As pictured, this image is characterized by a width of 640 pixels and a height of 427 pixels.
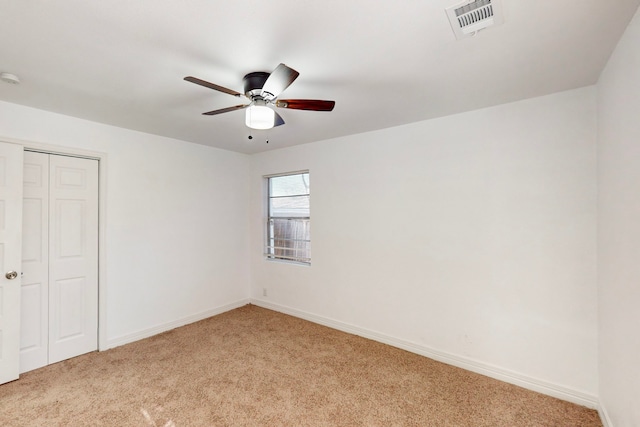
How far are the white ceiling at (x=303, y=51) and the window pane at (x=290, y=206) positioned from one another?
1798 mm

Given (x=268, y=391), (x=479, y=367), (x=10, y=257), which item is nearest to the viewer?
(x=268, y=391)

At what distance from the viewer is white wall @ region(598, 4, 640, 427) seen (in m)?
1.50

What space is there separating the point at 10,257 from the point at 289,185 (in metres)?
3.07

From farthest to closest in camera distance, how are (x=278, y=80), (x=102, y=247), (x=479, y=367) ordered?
(x=102, y=247), (x=479, y=367), (x=278, y=80)

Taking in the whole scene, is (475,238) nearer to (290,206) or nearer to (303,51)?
(303,51)

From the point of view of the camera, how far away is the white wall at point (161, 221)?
310 cm

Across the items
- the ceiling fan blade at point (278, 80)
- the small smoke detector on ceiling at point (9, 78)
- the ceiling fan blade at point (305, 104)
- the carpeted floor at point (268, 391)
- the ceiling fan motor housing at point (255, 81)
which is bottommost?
the carpeted floor at point (268, 391)

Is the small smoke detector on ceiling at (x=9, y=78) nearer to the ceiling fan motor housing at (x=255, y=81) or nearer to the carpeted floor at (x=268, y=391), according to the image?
the ceiling fan motor housing at (x=255, y=81)

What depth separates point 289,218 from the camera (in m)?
4.41

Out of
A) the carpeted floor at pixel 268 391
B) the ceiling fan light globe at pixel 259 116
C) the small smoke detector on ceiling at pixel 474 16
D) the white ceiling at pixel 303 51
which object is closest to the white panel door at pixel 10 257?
the carpeted floor at pixel 268 391

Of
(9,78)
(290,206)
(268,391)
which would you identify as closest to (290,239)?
(290,206)

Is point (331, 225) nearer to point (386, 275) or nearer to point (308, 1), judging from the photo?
point (386, 275)

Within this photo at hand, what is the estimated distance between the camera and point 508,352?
255 cm

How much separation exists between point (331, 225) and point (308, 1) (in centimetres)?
273
